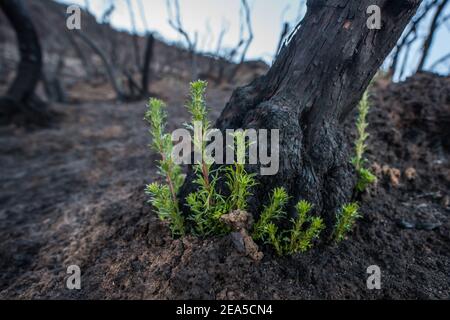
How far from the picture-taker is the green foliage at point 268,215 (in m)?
1.58

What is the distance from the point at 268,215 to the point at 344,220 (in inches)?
19.1

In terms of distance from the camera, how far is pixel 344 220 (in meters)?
1.72

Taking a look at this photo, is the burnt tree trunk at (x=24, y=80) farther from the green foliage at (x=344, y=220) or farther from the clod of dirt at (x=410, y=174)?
the clod of dirt at (x=410, y=174)

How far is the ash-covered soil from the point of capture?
1540 millimetres

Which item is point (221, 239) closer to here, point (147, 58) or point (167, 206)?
point (167, 206)

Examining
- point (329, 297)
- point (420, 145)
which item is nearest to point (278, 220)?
point (329, 297)

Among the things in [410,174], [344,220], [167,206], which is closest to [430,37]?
[410,174]
